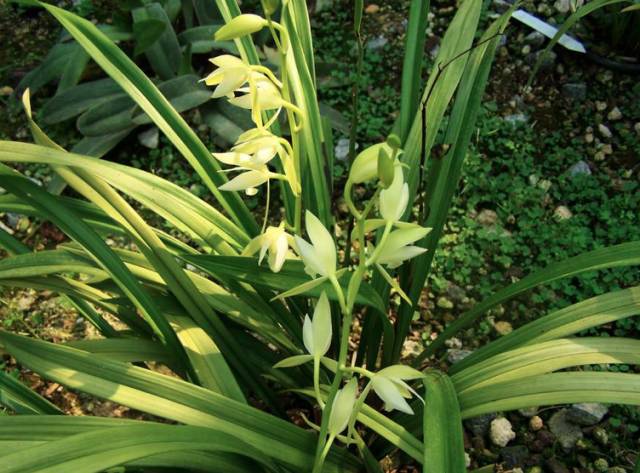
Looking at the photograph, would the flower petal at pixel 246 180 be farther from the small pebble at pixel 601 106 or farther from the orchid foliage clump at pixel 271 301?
the small pebble at pixel 601 106

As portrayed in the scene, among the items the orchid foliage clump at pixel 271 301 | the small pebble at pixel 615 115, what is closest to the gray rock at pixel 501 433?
the orchid foliage clump at pixel 271 301

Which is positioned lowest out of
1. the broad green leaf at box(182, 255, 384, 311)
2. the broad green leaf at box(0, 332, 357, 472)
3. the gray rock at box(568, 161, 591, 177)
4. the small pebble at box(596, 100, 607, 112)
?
the broad green leaf at box(0, 332, 357, 472)

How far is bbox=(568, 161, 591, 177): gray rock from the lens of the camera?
204 cm

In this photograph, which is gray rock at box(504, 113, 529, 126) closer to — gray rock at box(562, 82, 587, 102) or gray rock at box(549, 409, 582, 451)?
gray rock at box(562, 82, 587, 102)

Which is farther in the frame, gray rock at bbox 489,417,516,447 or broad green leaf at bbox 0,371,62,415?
gray rock at bbox 489,417,516,447

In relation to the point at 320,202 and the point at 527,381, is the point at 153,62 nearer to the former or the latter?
the point at 320,202

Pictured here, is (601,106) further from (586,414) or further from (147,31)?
(147,31)

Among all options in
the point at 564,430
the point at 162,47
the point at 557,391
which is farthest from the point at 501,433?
the point at 162,47

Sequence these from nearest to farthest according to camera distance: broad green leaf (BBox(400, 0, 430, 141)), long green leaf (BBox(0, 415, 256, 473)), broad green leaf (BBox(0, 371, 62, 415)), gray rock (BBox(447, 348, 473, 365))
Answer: long green leaf (BBox(0, 415, 256, 473)) → broad green leaf (BBox(0, 371, 62, 415)) → broad green leaf (BBox(400, 0, 430, 141)) → gray rock (BBox(447, 348, 473, 365))

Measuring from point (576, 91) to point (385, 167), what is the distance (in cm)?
179

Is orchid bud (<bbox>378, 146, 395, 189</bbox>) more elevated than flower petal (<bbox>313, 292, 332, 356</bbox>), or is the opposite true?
orchid bud (<bbox>378, 146, 395, 189</bbox>)

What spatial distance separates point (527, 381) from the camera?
1.04 meters

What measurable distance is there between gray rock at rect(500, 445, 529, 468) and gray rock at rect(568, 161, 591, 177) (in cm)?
94

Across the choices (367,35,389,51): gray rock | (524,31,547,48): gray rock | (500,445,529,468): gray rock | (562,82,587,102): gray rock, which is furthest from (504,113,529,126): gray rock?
(500,445,529,468): gray rock
